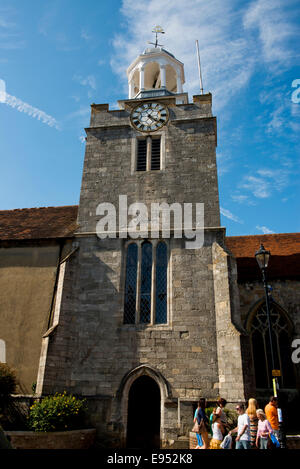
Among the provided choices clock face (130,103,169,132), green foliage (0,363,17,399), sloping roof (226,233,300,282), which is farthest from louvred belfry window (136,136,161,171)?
green foliage (0,363,17,399)

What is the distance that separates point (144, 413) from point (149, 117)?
12.9m

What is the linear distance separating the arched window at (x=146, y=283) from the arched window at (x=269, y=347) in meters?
4.36

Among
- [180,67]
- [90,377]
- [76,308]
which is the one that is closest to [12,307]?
[76,308]

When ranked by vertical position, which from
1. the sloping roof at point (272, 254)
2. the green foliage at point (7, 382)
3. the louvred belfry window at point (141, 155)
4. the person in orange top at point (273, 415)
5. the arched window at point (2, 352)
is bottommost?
the person in orange top at point (273, 415)

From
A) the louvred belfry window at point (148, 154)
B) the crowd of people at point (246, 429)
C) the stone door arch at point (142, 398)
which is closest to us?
the crowd of people at point (246, 429)

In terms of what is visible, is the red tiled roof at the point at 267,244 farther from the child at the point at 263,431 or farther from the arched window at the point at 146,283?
the child at the point at 263,431

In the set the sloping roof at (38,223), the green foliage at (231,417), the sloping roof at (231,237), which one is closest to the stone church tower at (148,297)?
the green foliage at (231,417)

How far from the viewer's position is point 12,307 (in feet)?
46.5

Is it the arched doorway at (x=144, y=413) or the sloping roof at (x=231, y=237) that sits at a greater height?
the sloping roof at (x=231, y=237)

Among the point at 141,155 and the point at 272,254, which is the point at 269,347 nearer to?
the point at 272,254

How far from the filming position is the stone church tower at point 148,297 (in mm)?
11992

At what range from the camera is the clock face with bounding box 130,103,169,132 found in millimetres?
16969

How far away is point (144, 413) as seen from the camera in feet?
43.7

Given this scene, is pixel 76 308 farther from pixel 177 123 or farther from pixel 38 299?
pixel 177 123
